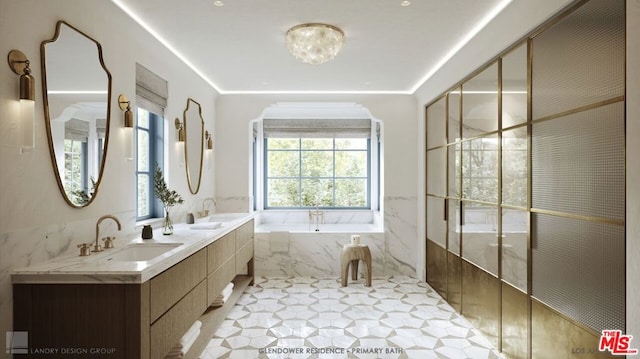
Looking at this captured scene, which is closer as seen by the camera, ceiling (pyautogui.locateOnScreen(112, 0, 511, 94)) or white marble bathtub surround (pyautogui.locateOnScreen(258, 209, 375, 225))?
ceiling (pyautogui.locateOnScreen(112, 0, 511, 94))

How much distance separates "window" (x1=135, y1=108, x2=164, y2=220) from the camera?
10.7 feet

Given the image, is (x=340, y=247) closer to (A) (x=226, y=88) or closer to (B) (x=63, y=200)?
(A) (x=226, y=88)

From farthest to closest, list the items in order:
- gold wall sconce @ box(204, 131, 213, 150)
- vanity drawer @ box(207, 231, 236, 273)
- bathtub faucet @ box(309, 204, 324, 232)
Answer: bathtub faucet @ box(309, 204, 324, 232)
gold wall sconce @ box(204, 131, 213, 150)
vanity drawer @ box(207, 231, 236, 273)

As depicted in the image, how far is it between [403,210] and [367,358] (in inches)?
101

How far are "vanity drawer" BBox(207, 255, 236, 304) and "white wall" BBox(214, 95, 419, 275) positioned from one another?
1555 millimetres

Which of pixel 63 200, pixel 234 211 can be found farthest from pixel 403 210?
pixel 63 200

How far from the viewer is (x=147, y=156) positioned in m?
3.40

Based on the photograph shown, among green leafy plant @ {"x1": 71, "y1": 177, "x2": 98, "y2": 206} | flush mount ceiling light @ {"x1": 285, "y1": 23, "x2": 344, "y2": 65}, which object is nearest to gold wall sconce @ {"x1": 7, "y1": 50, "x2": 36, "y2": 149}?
green leafy plant @ {"x1": 71, "y1": 177, "x2": 98, "y2": 206}

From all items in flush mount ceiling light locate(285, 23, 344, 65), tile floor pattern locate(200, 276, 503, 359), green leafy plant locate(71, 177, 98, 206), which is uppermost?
flush mount ceiling light locate(285, 23, 344, 65)

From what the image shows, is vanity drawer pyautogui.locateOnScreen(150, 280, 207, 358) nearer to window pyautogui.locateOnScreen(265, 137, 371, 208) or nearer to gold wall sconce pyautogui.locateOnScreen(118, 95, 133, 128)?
gold wall sconce pyautogui.locateOnScreen(118, 95, 133, 128)

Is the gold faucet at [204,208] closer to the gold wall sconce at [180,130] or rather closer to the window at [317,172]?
the gold wall sconce at [180,130]

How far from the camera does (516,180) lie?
2.48 m

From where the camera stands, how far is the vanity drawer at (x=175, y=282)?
1884 mm

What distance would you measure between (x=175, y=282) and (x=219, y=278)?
3.30ft
